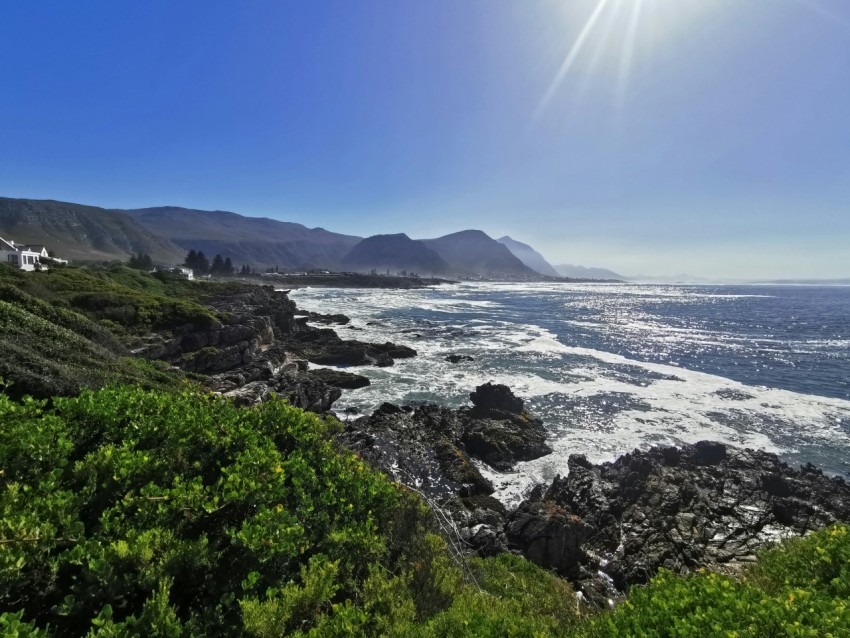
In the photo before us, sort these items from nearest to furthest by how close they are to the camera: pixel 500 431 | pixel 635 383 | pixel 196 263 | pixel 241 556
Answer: pixel 241 556
pixel 500 431
pixel 635 383
pixel 196 263

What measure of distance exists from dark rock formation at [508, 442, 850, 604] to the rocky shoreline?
Answer: 0.05 meters

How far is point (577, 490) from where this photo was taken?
1717 centimetres

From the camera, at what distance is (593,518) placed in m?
15.4

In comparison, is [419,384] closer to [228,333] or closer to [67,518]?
[228,333]

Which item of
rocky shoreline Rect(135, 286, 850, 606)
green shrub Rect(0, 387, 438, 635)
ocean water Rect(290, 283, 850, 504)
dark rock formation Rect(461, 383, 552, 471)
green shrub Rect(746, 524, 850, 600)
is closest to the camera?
green shrub Rect(0, 387, 438, 635)

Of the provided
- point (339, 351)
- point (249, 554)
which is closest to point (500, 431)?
point (249, 554)

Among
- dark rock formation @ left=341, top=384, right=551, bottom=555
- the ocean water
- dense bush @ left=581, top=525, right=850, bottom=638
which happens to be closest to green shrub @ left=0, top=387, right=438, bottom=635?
dense bush @ left=581, top=525, right=850, bottom=638

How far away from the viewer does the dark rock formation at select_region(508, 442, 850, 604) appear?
12734 millimetres

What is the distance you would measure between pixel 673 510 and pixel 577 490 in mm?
A: 3537

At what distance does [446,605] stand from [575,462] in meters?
16.4

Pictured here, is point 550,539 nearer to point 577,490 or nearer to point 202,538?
point 577,490

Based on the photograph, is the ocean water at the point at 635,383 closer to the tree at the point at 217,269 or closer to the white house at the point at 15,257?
the white house at the point at 15,257

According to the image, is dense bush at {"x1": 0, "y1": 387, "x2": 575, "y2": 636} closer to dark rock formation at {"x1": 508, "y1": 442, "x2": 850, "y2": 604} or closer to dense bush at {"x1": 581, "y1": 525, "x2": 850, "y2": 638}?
dense bush at {"x1": 581, "y1": 525, "x2": 850, "y2": 638}

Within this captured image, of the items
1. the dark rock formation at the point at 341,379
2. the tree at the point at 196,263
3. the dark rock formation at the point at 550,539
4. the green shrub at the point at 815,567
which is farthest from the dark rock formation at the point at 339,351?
the tree at the point at 196,263
